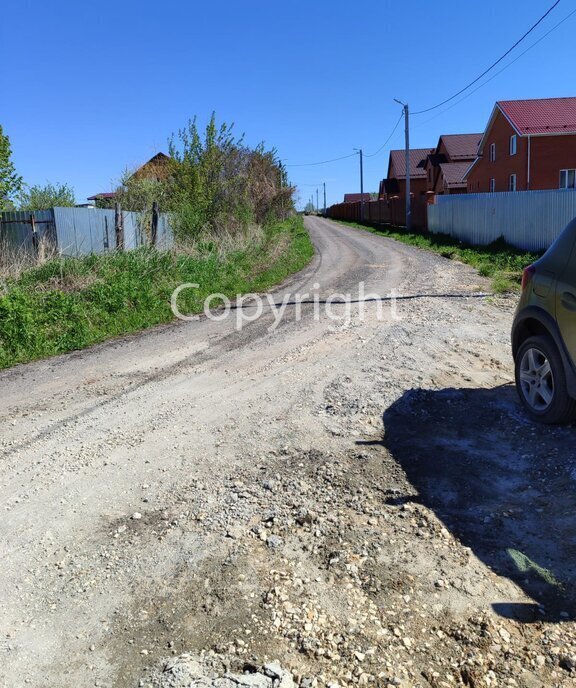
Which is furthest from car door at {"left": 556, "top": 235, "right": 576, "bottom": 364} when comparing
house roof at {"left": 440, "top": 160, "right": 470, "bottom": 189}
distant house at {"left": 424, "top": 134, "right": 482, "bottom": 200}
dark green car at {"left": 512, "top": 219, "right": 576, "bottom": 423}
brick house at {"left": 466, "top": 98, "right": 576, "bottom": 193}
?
distant house at {"left": 424, "top": 134, "right": 482, "bottom": 200}

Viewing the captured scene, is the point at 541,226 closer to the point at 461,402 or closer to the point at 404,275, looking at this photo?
the point at 404,275

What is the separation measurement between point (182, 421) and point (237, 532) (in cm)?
192

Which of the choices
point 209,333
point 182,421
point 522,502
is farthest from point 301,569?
point 209,333

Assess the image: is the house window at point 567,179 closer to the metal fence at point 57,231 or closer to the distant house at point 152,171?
the distant house at point 152,171

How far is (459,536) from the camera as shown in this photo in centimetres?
324

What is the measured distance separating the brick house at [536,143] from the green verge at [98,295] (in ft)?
83.2

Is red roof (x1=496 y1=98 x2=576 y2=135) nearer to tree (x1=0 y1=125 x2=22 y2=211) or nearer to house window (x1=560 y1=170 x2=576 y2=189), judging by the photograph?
house window (x1=560 y1=170 x2=576 y2=189)

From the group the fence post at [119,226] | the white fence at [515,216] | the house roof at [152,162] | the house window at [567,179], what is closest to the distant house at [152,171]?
the house roof at [152,162]

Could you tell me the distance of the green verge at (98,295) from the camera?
8242 mm

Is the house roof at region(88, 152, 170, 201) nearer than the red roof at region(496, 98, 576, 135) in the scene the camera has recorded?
Yes

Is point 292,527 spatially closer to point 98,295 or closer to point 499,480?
point 499,480

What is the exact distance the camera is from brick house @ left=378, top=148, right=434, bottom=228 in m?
35.3

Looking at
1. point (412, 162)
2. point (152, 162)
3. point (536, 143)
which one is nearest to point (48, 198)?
point (152, 162)

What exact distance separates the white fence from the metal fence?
41.4 feet
